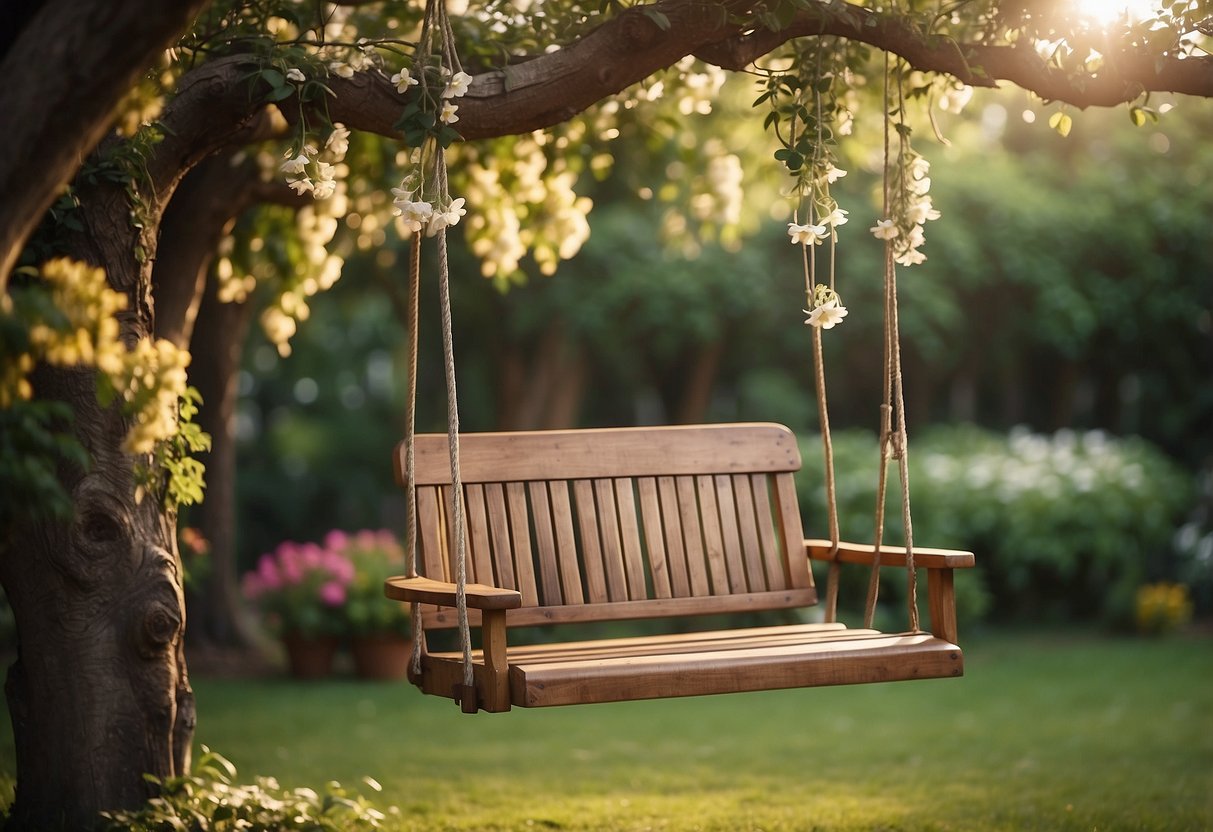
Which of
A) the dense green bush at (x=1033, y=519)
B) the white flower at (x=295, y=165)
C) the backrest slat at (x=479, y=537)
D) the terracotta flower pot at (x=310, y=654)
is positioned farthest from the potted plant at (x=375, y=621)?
the white flower at (x=295, y=165)

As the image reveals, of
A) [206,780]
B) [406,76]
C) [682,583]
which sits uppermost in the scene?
[406,76]

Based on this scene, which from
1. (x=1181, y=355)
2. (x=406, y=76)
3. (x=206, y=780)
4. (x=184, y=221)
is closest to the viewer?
(x=406, y=76)

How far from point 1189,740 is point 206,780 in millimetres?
4110

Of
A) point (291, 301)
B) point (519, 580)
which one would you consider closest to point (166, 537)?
point (519, 580)

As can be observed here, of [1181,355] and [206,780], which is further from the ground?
[1181,355]

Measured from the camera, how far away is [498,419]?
1053 cm

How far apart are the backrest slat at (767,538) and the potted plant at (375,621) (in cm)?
334

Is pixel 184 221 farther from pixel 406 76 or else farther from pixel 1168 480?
pixel 1168 480

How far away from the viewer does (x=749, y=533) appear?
3.95 meters

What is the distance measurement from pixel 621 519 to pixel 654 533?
110 mm

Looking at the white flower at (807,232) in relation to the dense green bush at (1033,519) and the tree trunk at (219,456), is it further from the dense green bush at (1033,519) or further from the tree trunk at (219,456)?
the dense green bush at (1033,519)

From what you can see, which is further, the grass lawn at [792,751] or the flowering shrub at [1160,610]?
the flowering shrub at [1160,610]

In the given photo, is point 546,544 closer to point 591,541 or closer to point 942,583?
point 591,541

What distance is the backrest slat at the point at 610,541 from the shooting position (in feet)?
12.4
